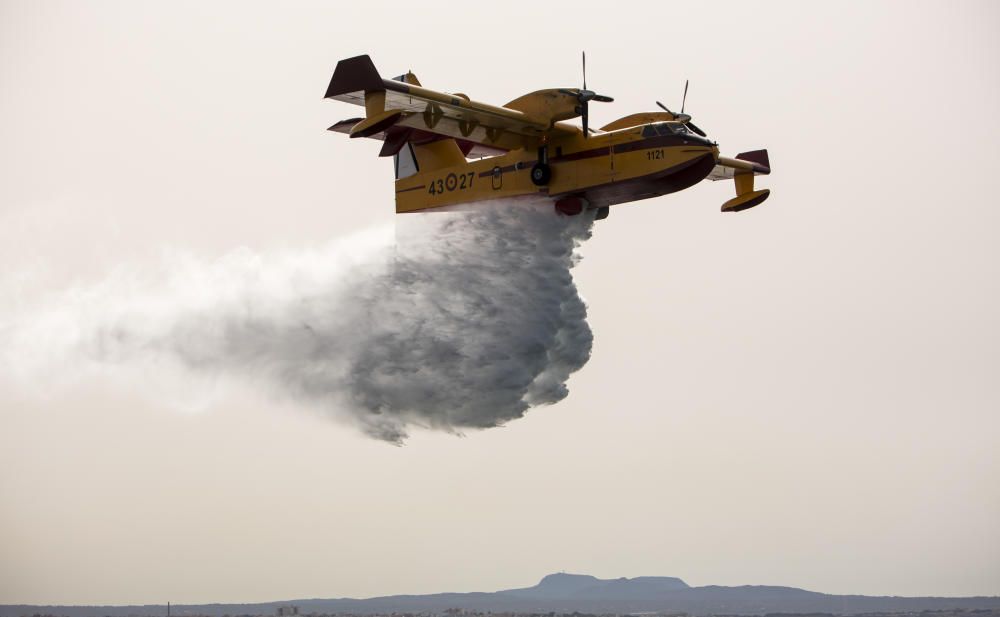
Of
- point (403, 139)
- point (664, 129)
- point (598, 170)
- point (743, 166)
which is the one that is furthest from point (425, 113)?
point (743, 166)

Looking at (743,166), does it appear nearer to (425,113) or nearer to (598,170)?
(598,170)

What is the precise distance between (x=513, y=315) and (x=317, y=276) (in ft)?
24.3

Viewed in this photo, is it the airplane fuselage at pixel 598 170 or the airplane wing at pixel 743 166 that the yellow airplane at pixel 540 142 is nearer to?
the airplane fuselage at pixel 598 170

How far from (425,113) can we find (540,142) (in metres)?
3.37

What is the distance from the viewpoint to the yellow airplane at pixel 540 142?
30688 mm

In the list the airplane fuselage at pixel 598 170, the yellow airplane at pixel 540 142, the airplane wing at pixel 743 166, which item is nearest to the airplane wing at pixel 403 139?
the yellow airplane at pixel 540 142

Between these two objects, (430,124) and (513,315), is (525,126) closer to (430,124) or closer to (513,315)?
(430,124)

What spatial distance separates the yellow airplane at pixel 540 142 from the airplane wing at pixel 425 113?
3cm

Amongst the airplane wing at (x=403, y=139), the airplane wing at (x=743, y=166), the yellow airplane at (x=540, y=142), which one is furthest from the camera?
the airplane wing at (x=743, y=166)

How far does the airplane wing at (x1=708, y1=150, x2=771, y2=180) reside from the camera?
38.5 metres

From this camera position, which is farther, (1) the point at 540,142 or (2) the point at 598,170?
(1) the point at 540,142

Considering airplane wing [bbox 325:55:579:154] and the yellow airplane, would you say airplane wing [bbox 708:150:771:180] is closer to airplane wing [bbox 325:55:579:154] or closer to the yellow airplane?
the yellow airplane

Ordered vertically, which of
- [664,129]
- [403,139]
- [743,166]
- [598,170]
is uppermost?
[743,166]

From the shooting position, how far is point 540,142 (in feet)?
111
